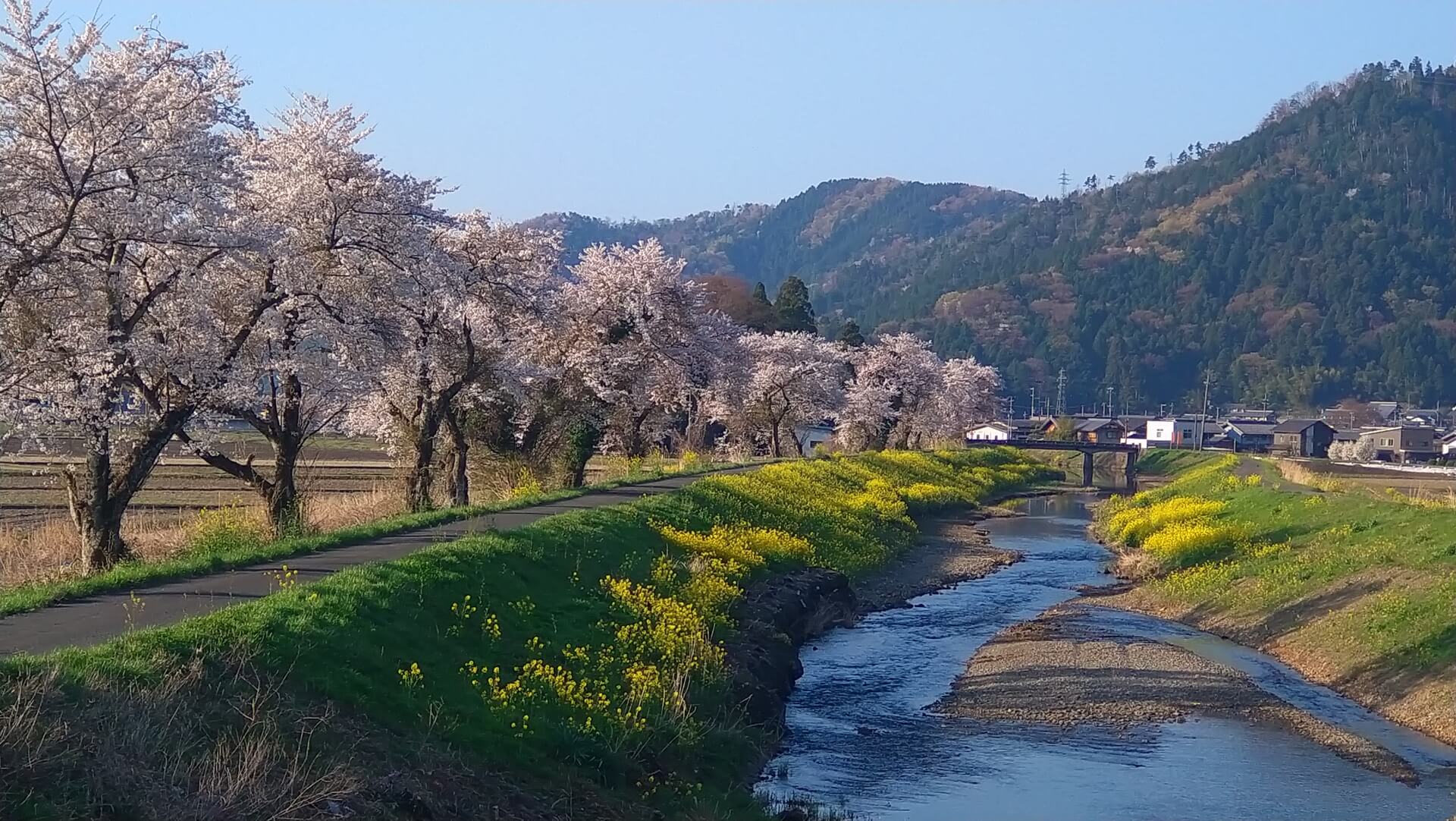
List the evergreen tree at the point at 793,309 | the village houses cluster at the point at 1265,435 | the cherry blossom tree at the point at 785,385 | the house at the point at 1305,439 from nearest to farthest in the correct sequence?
the cherry blossom tree at the point at 785,385 → the evergreen tree at the point at 793,309 → the village houses cluster at the point at 1265,435 → the house at the point at 1305,439

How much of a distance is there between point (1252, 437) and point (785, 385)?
263 feet

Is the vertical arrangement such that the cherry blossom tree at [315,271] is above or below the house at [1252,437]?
above

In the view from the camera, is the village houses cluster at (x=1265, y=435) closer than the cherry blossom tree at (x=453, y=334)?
No

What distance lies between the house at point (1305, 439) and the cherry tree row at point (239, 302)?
100210 millimetres

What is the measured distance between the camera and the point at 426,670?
40.4 feet

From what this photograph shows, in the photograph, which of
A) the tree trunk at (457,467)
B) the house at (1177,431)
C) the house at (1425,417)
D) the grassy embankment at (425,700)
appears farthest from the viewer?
the house at (1425,417)

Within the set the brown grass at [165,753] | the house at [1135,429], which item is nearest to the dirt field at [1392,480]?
the brown grass at [165,753]

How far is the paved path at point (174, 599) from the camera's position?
36.3 ft

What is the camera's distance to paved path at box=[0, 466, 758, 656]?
436 inches

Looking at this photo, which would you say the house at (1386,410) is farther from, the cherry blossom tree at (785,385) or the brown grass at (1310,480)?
the cherry blossom tree at (785,385)

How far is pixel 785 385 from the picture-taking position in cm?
6306

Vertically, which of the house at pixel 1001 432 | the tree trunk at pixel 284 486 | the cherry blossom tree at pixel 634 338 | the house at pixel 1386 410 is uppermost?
the cherry blossom tree at pixel 634 338

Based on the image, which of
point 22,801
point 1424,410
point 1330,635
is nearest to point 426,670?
point 22,801

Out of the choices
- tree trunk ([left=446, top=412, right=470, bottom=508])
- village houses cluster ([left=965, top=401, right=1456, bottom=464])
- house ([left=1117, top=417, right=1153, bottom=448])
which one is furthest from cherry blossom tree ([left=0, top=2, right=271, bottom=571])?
house ([left=1117, top=417, right=1153, bottom=448])
